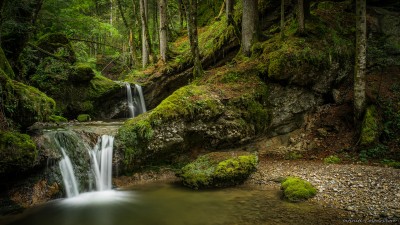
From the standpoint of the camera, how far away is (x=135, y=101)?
15.5 meters

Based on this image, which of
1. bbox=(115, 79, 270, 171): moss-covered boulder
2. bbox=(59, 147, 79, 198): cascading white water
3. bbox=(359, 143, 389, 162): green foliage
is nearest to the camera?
bbox=(59, 147, 79, 198): cascading white water

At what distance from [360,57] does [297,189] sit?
5543 mm

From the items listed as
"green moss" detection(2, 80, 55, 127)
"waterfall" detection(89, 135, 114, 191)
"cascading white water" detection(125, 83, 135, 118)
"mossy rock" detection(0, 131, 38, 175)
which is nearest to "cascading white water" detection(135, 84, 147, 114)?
"cascading white water" detection(125, 83, 135, 118)

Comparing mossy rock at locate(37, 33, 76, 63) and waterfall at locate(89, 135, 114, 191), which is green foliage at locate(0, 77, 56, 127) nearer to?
waterfall at locate(89, 135, 114, 191)

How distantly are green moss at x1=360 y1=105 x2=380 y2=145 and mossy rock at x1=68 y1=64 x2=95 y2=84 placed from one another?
12.5 m

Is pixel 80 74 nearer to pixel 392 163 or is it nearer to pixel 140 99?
pixel 140 99

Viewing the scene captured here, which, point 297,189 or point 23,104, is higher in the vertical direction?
point 23,104

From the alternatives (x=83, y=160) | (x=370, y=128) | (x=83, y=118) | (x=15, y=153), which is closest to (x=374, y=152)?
(x=370, y=128)

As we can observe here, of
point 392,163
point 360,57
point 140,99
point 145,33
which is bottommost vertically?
point 392,163

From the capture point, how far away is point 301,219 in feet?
19.0

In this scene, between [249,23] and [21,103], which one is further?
[249,23]

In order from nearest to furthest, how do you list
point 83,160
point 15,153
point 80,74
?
point 15,153, point 83,160, point 80,74

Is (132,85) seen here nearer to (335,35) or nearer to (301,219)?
(335,35)

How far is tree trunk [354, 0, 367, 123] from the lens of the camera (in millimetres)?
9383
